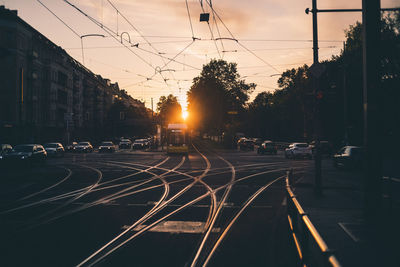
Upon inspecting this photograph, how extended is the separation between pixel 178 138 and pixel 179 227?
31060 mm

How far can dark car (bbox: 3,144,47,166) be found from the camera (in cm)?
2355

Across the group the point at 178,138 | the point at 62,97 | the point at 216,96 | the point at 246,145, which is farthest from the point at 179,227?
the point at 62,97

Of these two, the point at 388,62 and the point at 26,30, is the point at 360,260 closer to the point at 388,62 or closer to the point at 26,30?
the point at 388,62

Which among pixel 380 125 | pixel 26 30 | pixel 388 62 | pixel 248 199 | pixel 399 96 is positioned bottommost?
pixel 248 199

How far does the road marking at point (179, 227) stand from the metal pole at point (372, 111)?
320 centimetres

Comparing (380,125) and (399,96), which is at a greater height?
(399,96)

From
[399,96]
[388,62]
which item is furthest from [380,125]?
[388,62]

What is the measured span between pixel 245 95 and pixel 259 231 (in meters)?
67.5

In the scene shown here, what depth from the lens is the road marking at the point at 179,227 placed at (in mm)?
7445

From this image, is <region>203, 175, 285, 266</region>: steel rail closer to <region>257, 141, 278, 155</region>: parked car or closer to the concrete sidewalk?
the concrete sidewalk

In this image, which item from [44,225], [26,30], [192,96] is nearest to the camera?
[44,225]

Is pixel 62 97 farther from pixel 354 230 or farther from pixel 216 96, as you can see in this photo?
pixel 354 230

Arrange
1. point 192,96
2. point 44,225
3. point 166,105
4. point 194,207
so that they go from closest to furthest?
1. point 44,225
2. point 194,207
3. point 192,96
4. point 166,105

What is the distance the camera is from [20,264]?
5387mm
